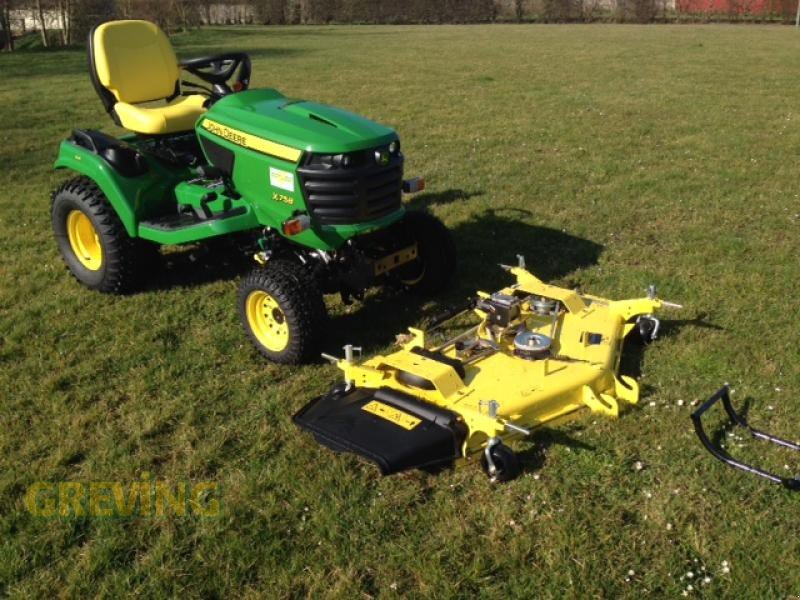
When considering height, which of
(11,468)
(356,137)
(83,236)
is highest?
(356,137)

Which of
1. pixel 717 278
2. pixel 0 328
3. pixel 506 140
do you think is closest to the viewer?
pixel 0 328

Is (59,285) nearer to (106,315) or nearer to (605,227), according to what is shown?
(106,315)

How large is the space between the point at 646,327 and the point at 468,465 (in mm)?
1677

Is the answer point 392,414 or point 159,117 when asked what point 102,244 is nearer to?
point 159,117

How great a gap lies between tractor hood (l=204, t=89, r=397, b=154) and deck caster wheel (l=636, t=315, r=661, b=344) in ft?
6.05

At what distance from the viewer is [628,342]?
15.5ft

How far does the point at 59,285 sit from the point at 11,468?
97.2 inches

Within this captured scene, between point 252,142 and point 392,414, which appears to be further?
point 252,142

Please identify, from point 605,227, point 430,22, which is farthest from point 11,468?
point 430,22

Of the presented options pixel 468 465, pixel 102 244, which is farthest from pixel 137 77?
A: pixel 468 465

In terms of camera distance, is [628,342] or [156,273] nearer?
[628,342]

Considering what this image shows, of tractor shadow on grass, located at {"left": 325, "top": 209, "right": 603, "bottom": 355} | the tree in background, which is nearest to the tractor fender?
tractor shadow on grass, located at {"left": 325, "top": 209, "right": 603, "bottom": 355}

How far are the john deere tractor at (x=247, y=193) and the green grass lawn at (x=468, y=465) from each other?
1.04 ft

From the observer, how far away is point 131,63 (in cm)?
548
